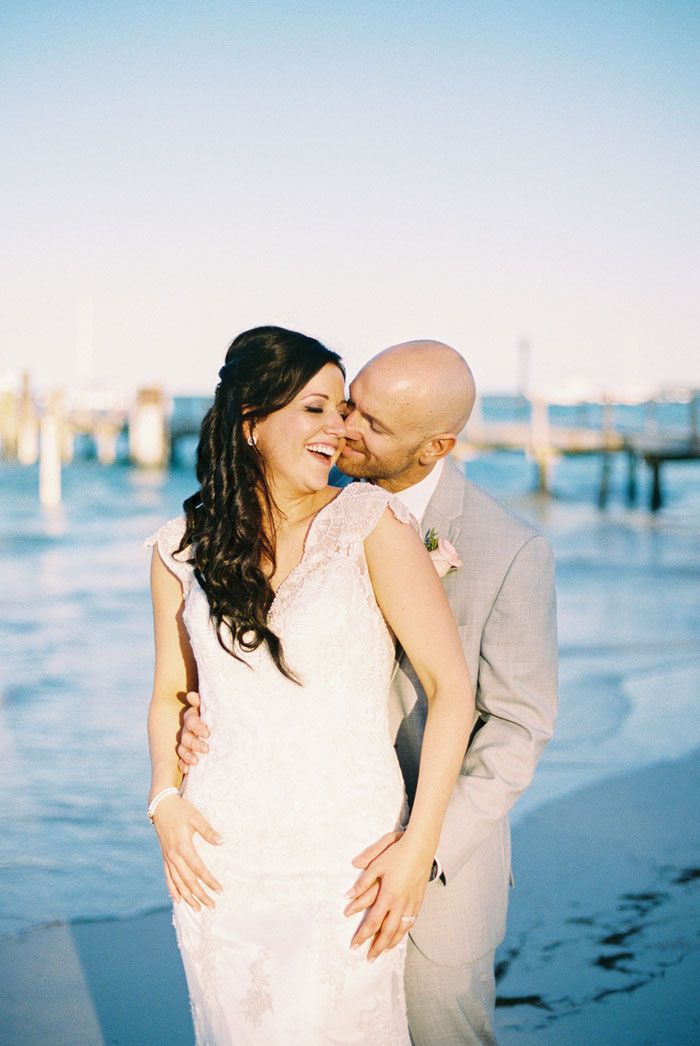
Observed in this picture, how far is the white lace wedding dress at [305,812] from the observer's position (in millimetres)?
2018

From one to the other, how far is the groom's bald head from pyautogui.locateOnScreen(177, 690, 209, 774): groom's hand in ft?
2.32

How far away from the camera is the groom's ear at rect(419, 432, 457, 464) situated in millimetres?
2420

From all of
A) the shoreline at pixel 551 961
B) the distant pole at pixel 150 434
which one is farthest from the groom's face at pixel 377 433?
the distant pole at pixel 150 434

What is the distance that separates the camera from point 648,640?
9.69 meters

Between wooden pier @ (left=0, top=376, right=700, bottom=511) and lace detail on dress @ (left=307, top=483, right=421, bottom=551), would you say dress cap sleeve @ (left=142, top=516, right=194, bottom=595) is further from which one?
wooden pier @ (left=0, top=376, right=700, bottom=511)

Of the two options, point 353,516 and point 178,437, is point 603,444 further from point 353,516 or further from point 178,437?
point 353,516

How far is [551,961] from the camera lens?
149 inches

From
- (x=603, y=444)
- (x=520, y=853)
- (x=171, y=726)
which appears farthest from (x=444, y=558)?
(x=603, y=444)

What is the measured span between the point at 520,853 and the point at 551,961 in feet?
3.20

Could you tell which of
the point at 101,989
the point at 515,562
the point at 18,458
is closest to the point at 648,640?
the point at 101,989

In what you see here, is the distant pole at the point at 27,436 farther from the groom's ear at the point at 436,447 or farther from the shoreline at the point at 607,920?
the groom's ear at the point at 436,447

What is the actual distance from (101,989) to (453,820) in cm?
210

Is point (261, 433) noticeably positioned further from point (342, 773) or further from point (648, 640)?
point (648, 640)

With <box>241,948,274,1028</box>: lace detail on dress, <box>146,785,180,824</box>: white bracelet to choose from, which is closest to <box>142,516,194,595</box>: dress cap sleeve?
<box>146,785,180,824</box>: white bracelet
